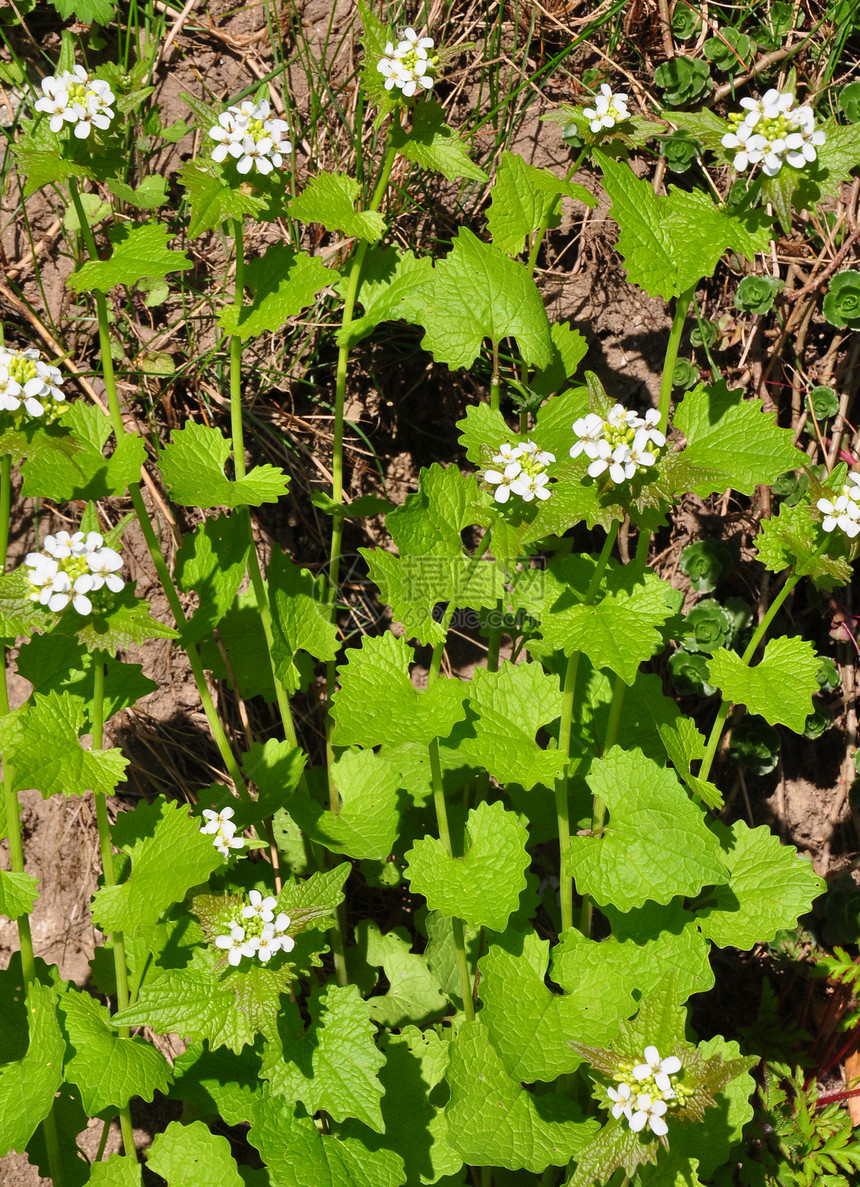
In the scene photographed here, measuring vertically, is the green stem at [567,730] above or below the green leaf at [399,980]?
above

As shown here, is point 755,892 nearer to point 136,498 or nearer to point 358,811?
point 358,811

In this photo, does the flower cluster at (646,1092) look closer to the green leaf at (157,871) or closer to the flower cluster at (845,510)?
the green leaf at (157,871)

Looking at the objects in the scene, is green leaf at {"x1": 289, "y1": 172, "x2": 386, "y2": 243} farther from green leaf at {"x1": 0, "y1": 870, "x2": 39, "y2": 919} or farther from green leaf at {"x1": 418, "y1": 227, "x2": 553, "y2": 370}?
green leaf at {"x1": 0, "y1": 870, "x2": 39, "y2": 919}

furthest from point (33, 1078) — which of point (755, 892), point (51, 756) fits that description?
point (755, 892)

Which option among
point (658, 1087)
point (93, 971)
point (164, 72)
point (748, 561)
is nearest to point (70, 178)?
point (164, 72)

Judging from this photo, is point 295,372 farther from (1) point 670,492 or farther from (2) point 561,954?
(2) point 561,954

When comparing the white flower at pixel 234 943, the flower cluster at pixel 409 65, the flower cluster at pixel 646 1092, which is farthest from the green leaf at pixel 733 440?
the white flower at pixel 234 943

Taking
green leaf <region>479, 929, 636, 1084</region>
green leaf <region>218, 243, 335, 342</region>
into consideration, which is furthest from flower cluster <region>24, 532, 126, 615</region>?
green leaf <region>479, 929, 636, 1084</region>
